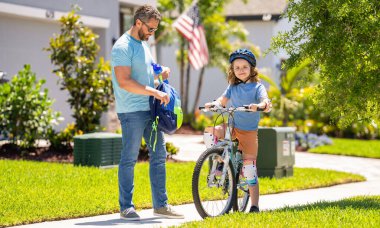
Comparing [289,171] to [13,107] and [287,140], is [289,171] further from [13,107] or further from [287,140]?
[13,107]

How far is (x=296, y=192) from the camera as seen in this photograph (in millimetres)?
11117

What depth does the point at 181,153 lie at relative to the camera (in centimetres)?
1664

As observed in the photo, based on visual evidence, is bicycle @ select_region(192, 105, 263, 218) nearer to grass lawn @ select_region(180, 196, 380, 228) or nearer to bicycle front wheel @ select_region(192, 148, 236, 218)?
bicycle front wheel @ select_region(192, 148, 236, 218)

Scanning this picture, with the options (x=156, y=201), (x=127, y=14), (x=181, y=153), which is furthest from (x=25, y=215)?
(x=127, y=14)

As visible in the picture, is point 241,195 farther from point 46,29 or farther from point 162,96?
point 46,29

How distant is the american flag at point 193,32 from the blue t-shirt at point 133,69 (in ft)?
40.9

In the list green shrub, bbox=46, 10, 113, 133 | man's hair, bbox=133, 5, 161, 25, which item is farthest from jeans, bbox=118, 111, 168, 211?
green shrub, bbox=46, 10, 113, 133

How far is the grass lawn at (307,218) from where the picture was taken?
6.90 m

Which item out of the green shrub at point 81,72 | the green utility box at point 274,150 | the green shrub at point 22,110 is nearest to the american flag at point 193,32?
the green shrub at point 81,72

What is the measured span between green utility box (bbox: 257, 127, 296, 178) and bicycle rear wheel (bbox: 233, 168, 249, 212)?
3776mm

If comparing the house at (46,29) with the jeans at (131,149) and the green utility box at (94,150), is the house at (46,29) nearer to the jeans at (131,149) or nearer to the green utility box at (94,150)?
the green utility box at (94,150)

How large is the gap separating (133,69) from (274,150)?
479 cm

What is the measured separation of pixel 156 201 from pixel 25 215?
1.30 meters

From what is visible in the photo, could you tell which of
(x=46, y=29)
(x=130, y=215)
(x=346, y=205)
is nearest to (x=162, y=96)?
(x=130, y=215)
